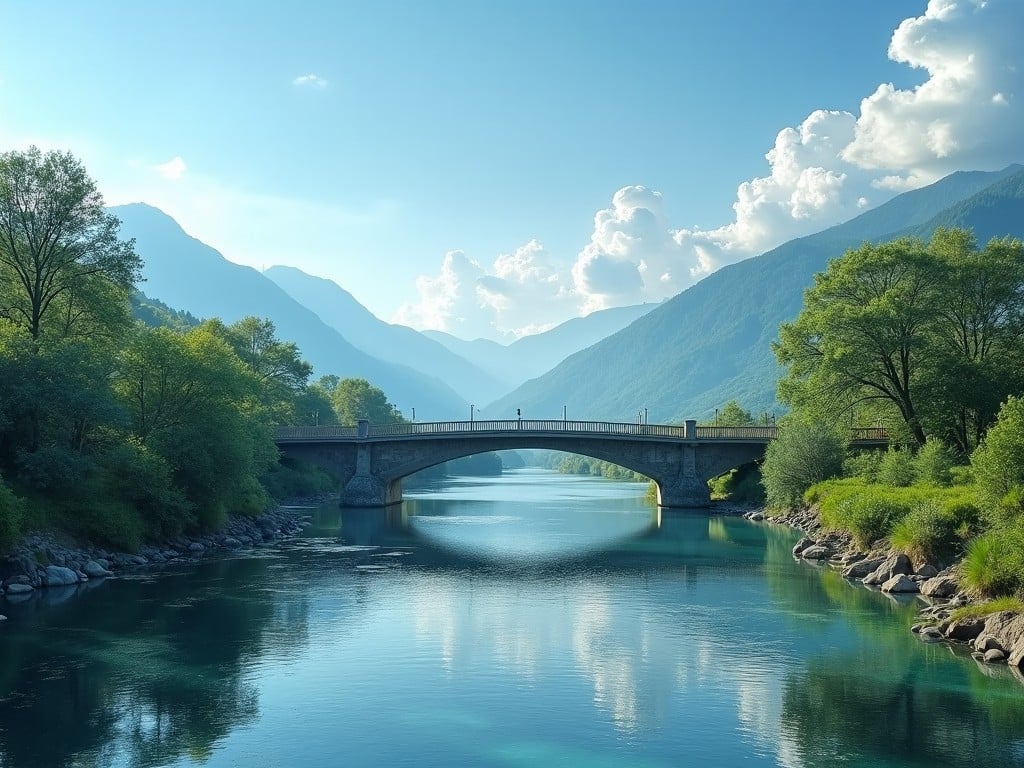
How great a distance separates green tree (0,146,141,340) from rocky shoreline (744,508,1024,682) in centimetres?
4254

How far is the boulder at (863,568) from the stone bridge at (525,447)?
4060 cm

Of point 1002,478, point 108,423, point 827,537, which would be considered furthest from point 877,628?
point 108,423

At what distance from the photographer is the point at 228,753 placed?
19281 millimetres

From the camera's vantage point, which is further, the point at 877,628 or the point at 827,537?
the point at 827,537

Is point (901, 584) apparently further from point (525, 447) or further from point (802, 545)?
point (525, 447)

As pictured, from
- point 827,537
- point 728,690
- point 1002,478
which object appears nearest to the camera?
point 728,690

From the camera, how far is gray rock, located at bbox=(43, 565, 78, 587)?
37.7 m

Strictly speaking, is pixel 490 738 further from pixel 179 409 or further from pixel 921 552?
pixel 179 409

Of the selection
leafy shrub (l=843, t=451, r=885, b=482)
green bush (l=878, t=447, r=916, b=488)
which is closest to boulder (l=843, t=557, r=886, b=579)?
green bush (l=878, t=447, r=916, b=488)

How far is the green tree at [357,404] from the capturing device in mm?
133125

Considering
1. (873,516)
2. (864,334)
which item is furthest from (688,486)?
(873,516)

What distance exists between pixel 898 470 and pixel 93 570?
140 feet

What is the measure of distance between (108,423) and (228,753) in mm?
30125

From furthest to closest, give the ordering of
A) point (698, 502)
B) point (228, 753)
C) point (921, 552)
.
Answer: point (698, 502) → point (921, 552) → point (228, 753)
